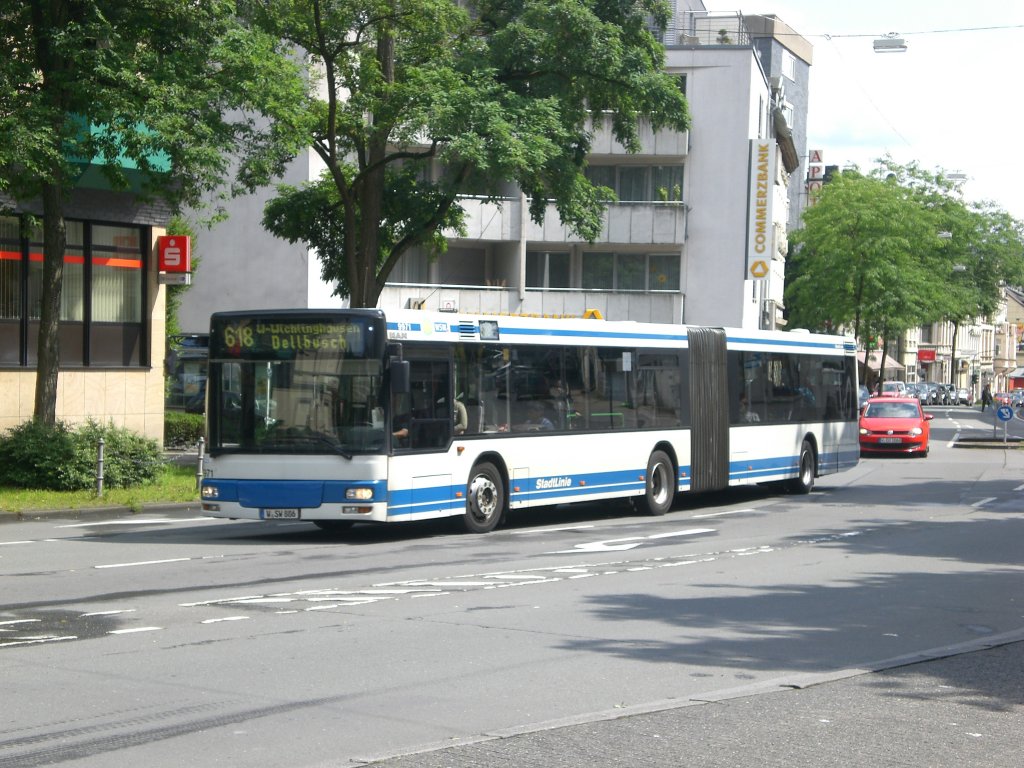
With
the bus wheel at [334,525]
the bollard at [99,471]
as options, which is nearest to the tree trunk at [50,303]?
the bollard at [99,471]

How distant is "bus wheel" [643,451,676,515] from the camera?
2158 centimetres

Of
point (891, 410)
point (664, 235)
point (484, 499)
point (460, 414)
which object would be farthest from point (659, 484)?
point (664, 235)

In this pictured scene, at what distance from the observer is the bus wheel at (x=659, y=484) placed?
70.8 feet

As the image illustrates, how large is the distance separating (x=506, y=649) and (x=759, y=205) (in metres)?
40.5

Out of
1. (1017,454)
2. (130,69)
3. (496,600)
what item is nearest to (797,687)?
(496,600)

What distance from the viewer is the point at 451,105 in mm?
23266

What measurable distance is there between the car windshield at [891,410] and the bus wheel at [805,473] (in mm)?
15211

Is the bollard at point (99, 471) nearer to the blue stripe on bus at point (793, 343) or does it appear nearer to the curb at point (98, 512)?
the curb at point (98, 512)

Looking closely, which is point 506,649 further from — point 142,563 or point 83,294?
point 83,294

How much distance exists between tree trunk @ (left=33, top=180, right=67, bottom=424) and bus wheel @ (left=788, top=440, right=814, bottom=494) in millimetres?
13236

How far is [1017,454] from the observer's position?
42125mm

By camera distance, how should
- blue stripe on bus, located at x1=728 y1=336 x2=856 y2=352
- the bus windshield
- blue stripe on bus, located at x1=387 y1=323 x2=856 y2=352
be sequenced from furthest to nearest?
blue stripe on bus, located at x1=728 y1=336 x2=856 y2=352
blue stripe on bus, located at x1=387 y1=323 x2=856 y2=352
the bus windshield

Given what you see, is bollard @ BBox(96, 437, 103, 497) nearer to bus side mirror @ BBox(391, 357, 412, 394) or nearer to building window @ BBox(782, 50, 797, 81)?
bus side mirror @ BBox(391, 357, 412, 394)

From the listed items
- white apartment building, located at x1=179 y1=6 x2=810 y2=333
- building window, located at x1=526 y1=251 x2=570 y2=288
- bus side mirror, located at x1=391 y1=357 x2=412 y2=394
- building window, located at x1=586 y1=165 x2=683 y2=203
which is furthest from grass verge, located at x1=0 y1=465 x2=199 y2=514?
building window, located at x1=586 y1=165 x2=683 y2=203
